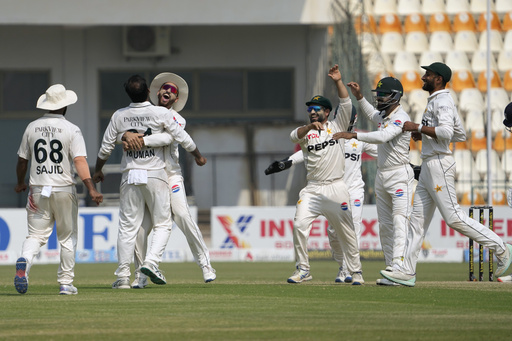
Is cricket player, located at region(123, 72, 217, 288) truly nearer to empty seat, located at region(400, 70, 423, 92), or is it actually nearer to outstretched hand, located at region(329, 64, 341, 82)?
outstretched hand, located at region(329, 64, 341, 82)

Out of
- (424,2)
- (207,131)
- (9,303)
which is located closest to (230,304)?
(9,303)

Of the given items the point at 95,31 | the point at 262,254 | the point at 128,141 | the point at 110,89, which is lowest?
the point at 262,254

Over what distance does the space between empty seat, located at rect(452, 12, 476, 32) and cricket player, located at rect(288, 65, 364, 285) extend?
17.3 m

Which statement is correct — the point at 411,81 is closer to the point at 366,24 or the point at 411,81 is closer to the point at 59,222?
the point at 366,24

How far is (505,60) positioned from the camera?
26.3m

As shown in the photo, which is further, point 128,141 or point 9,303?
point 128,141

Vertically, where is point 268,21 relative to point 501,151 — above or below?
above

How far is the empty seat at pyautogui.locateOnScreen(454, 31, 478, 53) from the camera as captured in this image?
26.5m

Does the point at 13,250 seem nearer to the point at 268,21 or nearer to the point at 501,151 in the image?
the point at 268,21

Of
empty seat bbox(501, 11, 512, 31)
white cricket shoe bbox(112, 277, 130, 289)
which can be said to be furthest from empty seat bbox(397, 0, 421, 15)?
white cricket shoe bbox(112, 277, 130, 289)

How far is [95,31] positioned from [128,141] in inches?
700

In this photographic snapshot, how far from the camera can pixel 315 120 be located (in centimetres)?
1061

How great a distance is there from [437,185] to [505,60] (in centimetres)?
1758

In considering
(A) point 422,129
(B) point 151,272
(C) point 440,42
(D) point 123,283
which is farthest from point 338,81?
(C) point 440,42
